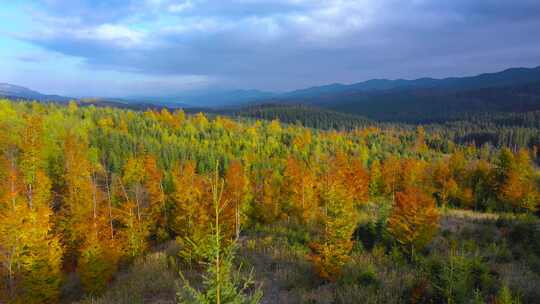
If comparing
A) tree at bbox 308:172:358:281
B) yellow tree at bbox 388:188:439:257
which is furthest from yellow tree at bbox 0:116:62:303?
yellow tree at bbox 388:188:439:257

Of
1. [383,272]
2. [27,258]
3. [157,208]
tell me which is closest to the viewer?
[383,272]

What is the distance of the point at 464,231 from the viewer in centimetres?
2591

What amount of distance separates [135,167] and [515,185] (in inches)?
2520

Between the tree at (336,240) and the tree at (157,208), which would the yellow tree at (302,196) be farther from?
the tree at (336,240)

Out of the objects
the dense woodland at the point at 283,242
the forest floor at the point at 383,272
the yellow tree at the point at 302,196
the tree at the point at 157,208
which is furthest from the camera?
the tree at the point at 157,208

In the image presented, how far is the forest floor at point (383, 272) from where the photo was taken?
11.9 m

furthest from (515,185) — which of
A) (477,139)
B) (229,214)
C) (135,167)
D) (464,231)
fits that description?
(477,139)

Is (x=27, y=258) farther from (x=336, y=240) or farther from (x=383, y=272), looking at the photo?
(x=383, y=272)

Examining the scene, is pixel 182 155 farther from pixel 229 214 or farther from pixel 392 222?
Result: pixel 392 222

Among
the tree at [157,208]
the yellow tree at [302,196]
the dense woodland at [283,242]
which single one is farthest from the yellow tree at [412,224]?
the tree at [157,208]

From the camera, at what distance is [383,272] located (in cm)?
1587

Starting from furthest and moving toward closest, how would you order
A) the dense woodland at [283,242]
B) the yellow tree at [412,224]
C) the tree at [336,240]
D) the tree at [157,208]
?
1. the tree at [157,208]
2. the yellow tree at [412,224]
3. the tree at [336,240]
4. the dense woodland at [283,242]

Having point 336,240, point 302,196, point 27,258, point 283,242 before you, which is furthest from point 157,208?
point 336,240

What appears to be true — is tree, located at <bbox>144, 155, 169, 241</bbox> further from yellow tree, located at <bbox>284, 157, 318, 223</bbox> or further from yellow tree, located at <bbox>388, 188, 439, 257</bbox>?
yellow tree, located at <bbox>388, 188, 439, 257</bbox>
